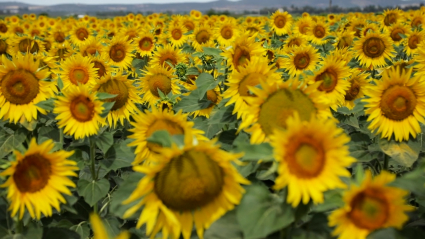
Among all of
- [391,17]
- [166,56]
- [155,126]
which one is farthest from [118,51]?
[391,17]

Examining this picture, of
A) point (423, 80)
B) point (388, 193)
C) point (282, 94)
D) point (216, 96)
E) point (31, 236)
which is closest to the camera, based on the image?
point (388, 193)

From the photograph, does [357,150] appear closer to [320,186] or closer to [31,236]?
[320,186]

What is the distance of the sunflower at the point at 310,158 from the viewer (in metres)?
1.68

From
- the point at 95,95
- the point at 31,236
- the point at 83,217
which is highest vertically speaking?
the point at 95,95

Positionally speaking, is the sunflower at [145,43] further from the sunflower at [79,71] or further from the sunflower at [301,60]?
the sunflower at [301,60]

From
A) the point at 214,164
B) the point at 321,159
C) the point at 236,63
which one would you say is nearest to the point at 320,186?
the point at 321,159

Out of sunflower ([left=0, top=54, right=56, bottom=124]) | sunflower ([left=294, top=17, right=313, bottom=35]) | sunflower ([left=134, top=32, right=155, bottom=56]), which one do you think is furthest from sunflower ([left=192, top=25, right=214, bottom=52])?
sunflower ([left=0, top=54, right=56, bottom=124])

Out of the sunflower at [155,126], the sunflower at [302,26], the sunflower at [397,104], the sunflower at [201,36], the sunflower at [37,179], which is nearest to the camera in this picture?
the sunflower at [37,179]

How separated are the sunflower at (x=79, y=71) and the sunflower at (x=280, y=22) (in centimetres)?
660

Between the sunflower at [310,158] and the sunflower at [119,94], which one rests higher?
the sunflower at [310,158]

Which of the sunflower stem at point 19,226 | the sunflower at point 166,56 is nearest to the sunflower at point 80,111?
the sunflower stem at point 19,226

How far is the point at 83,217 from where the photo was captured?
133 inches

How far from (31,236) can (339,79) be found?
3.19 meters

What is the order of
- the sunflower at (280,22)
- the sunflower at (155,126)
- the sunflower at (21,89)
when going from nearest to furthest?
the sunflower at (155,126) → the sunflower at (21,89) → the sunflower at (280,22)
